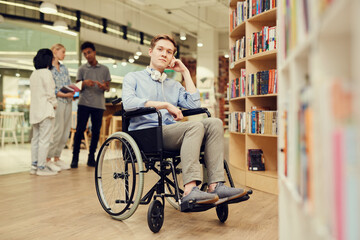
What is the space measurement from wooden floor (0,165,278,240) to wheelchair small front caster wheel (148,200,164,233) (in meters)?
0.04

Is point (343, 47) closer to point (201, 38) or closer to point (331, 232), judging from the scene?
point (331, 232)

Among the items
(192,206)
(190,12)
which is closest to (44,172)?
(192,206)

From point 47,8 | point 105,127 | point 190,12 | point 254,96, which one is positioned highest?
point 190,12

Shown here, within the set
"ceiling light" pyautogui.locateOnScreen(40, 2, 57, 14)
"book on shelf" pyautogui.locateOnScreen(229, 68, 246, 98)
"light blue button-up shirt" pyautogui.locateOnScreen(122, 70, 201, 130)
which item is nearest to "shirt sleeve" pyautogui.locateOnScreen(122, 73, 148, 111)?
"light blue button-up shirt" pyautogui.locateOnScreen(122, 70, 201, 130)

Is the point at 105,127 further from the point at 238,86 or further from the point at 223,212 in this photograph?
the point at 223,212

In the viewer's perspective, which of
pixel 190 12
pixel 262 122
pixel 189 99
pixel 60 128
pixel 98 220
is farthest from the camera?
pixel 190 12

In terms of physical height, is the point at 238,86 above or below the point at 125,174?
above

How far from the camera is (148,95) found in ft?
6.95

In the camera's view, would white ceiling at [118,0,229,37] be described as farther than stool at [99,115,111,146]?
Yes

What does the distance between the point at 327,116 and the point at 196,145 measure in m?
1.17

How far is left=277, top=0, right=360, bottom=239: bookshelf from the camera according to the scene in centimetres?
59

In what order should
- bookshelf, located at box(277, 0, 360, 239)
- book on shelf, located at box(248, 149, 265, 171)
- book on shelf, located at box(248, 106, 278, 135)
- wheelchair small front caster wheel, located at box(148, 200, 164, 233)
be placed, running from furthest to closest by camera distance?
book on shelf, located at box(248, 149, 265, 171)
book on shelf, located at box(248, 106, 278, 135)
wheelchair small front caster wheel, located at box(148, 200, 164, 233)
bookshelf, located at box(277, 0, 360, 239)

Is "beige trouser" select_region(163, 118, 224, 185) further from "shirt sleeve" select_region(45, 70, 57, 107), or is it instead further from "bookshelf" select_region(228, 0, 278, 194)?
"shirt sleeve" select_region(45, 70, 57, 107)

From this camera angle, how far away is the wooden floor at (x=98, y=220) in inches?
71.2
